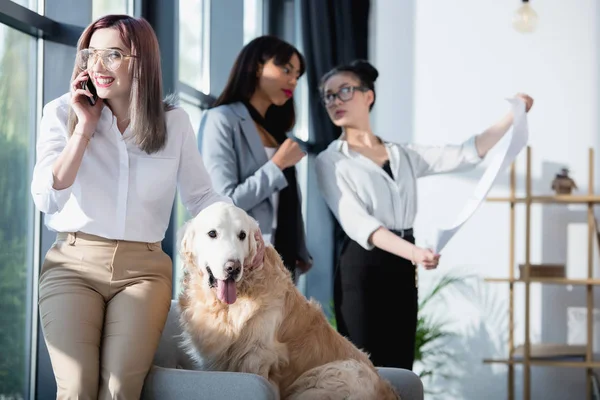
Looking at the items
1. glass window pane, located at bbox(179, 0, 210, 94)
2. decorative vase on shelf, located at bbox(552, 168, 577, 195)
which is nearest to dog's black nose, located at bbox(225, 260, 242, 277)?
glass window pane, located at bbox(179, 0, 210, 94)

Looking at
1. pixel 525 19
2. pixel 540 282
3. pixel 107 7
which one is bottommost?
pixel 540 282

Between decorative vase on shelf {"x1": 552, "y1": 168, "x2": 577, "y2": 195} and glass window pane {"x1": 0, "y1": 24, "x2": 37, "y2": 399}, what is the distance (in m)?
3.37

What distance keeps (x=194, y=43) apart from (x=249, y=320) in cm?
212

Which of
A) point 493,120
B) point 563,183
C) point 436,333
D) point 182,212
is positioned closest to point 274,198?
point 182,212

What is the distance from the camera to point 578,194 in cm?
523

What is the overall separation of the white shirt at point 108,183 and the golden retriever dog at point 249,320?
4.9 inches

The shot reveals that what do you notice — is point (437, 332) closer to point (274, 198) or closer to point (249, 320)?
point (274, 198)

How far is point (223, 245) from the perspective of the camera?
197cm

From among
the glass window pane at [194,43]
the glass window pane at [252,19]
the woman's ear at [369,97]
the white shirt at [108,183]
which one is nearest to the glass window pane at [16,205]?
the white shirt at [108,183]

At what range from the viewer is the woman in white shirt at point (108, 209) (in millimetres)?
1881

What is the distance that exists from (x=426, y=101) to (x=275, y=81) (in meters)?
2.61

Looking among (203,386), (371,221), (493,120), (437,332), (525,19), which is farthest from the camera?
(493,120)

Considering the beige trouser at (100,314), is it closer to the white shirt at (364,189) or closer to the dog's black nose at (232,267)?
the dog's black nose at (232,267)

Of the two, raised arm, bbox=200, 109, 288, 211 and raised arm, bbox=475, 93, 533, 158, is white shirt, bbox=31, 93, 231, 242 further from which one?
raised arm, bbox=475, 93, 533, 158
